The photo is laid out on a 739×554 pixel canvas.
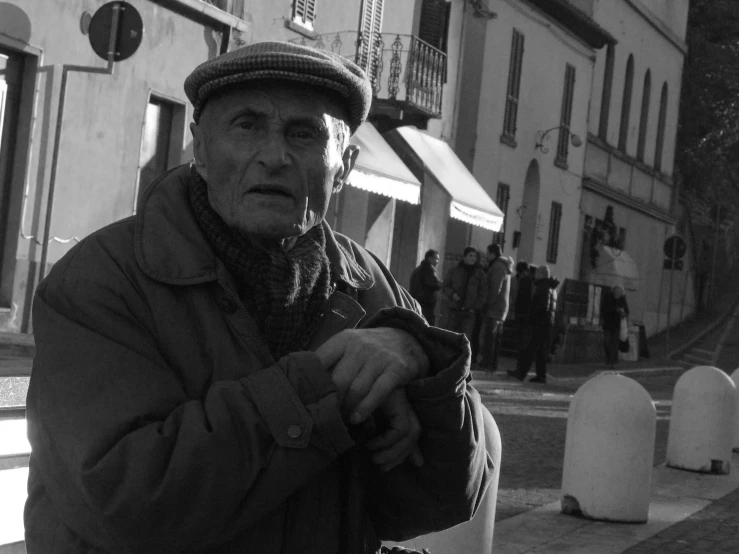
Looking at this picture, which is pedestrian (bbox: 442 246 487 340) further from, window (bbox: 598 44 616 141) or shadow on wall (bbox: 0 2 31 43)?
window (bbox: 598 44 616 141)

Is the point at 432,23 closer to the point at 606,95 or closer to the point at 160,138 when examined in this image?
the point at 160,138

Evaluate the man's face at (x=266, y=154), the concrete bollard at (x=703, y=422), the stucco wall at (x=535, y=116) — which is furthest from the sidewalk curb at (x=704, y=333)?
the man's face at (x=266, y=154)

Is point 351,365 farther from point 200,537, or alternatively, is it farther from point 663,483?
point 663,483

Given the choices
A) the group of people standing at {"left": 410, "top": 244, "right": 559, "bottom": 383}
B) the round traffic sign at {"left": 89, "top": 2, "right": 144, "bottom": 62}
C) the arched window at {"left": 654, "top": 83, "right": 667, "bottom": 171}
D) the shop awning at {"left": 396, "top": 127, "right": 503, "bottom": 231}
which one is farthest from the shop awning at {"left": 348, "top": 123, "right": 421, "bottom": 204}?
the arched window at {"left": 654, "top": 83, "right": 667, "bottom": 171}

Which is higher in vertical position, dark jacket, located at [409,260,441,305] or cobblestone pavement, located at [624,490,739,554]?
dark jacket, located at [409,260,441,305]

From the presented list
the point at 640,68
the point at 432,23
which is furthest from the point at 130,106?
the point at 640,68

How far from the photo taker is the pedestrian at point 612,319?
91.7ft

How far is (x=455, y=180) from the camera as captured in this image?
86.5ft

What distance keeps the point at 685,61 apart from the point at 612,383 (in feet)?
133

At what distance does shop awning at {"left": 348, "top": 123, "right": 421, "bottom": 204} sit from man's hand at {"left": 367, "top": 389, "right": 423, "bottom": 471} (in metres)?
18.2

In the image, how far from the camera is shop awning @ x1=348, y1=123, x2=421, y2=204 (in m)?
21.3

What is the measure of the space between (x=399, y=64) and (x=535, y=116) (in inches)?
348

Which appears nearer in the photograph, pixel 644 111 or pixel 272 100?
pixel 272 100

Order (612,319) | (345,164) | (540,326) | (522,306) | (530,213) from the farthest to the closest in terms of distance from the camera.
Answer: (530,213) → (612,319) → (522,306) → (540,326) → (345,164)
